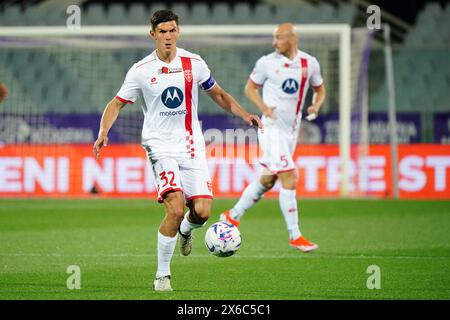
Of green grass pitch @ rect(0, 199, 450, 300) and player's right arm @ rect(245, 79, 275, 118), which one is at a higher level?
player's right arm @ rect(245, 79, 275, 118)

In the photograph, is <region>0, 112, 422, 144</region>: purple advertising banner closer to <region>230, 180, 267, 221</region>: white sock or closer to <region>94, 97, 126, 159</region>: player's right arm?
<region>230, 180, 267, 221</region>: white sock

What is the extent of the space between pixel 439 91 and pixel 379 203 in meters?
5.92

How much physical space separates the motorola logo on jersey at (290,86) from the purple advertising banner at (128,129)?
7829mm

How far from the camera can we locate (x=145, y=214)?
50.9ft

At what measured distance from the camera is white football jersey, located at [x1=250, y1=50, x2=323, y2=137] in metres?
11.2

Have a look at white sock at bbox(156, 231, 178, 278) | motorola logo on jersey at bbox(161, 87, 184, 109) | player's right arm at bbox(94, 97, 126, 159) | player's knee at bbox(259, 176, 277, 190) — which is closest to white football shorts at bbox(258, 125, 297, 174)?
player's knee at bbox(259, 176, 277, 190)

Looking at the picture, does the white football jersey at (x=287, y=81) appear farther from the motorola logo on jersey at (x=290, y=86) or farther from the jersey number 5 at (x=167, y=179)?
the jersey number 5 at (x=167, y=179)

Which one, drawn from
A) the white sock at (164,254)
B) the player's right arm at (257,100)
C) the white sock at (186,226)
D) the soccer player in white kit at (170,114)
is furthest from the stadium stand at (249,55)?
the white sock at (164,254)

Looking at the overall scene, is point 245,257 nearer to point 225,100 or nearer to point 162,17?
point 225,100

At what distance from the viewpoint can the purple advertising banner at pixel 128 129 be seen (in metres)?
19.4

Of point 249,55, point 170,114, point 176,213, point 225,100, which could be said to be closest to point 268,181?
point 225,100

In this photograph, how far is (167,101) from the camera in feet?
25.8

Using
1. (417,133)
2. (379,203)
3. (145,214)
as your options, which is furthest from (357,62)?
(145,214)

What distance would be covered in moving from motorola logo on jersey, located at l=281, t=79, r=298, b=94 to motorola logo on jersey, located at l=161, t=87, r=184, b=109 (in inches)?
143
